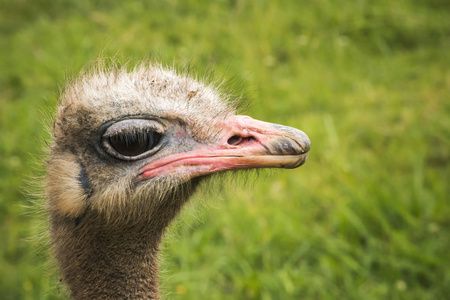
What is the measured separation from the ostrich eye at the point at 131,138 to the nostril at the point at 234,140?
0.23 m

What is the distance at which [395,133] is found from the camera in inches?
175

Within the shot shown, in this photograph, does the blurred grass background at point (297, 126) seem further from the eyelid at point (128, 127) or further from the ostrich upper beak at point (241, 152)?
the eyelid at point (128, 127)

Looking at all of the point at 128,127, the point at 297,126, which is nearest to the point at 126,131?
the point at 128,127

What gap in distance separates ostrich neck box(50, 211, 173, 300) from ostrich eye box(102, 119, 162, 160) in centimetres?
26

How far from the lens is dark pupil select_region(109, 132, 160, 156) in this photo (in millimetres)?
1669

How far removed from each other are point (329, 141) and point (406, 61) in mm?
1714

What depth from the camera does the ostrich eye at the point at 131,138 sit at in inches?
65.4

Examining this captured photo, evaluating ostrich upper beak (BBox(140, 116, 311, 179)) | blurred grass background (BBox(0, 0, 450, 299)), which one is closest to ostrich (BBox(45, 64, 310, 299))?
ostrich upper beak (BBox(140, 116, 311, 179))

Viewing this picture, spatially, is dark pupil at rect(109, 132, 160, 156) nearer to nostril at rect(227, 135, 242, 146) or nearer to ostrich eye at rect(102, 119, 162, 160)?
ostrich eye at rect(102, 119, 162, 160)

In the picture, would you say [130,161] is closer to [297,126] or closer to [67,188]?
[67,188]

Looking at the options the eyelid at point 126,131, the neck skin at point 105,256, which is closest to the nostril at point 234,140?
the eyelid at point 126,131

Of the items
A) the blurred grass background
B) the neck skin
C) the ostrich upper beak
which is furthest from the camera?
the blurred grass background

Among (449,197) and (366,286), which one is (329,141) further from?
(366,286)

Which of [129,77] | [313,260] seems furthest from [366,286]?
[129,77]
